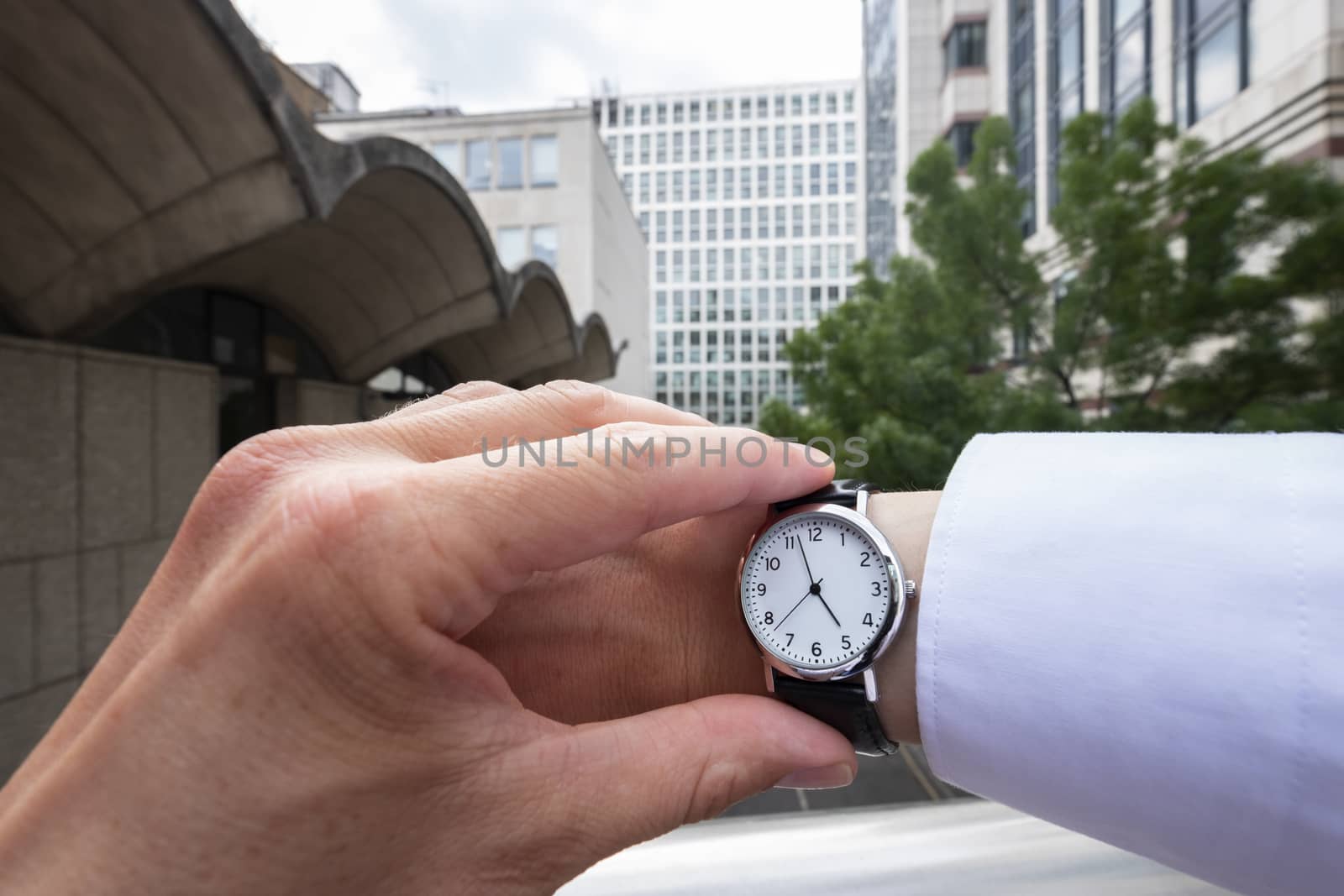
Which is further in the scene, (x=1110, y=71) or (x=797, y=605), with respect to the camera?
(x=1110, y=71)

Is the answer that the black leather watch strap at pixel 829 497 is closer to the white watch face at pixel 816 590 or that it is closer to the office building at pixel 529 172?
the white watch face at pixel 816 590

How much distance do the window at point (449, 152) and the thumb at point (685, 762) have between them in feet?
84.8

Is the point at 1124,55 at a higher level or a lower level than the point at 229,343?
higher

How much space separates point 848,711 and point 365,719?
803mm

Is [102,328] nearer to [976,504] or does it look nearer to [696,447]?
[696,447]

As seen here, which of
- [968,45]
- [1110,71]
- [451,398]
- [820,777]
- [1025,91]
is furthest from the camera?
[968,45]

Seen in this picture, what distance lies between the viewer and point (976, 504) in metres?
1.12

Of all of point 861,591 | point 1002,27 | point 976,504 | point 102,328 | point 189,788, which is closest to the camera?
point 189,788

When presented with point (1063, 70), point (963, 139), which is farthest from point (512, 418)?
point (963, 139)

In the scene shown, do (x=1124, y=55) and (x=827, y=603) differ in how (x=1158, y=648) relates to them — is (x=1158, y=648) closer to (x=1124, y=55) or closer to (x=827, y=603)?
(x=827, y=603)

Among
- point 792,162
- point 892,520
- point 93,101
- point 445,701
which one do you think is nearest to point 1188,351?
point 892,520

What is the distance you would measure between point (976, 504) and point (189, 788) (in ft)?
3.78

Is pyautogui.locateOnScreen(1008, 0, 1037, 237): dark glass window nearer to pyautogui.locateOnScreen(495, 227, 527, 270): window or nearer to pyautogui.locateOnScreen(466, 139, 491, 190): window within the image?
pyautogui.locateOnScreen(495, 227, 527, 270): window

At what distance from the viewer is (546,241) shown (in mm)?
24719
